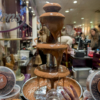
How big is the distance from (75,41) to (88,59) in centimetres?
41

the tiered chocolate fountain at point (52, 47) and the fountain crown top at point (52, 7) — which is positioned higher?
the fountain crown top at point (52, 7)

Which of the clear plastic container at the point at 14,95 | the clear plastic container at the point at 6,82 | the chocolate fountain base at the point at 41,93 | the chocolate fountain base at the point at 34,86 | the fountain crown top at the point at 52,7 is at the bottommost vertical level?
the chocolate fountain base at the point at 41,93

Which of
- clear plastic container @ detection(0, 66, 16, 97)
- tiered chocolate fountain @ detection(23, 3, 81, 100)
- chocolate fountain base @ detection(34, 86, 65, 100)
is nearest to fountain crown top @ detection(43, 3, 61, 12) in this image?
tiered chocolate fountain @ detection(23, 3, 81, 100)

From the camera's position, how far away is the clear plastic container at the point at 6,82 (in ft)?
3.18

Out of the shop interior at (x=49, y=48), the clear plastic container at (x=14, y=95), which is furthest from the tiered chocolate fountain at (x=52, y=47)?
the clear plastic container at (x=14, y=95)

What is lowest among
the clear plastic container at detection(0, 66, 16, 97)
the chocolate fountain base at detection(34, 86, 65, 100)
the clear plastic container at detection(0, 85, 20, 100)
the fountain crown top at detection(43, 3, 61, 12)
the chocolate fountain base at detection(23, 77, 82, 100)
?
the chocolate fountain base at detection(34, 86, 65, 100)

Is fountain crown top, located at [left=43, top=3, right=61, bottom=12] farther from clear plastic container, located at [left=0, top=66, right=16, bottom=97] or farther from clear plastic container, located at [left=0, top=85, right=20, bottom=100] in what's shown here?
clear plastic container, located at [left=0, top=85, right=20, bottom=100]

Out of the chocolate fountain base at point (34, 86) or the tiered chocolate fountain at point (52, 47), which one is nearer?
the tiered chocolate fountain at point (52, 47)

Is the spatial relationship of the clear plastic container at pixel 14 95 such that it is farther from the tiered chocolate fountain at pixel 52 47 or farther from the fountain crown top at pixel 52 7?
the fountain crown top at pixel 52 7

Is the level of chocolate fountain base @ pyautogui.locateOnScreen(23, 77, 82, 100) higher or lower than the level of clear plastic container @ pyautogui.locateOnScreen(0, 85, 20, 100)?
lower

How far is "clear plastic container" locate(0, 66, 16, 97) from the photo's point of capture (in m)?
0.97

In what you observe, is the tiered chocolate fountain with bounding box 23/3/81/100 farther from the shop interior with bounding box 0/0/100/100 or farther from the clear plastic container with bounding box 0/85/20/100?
the clear plastic container with bounding box 0/85/20/100

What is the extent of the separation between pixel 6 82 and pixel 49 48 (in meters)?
0.49

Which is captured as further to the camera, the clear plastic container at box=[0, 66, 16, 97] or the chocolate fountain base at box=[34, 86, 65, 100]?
the chocolate fountain base at box=[34, 86, 65, 100]
